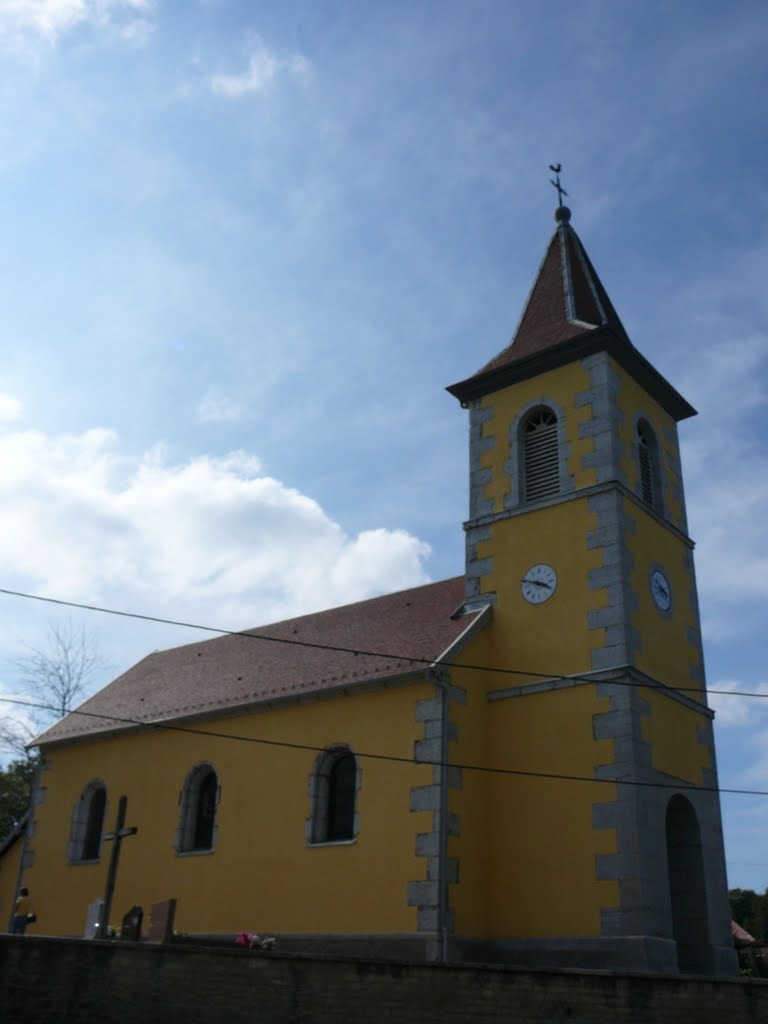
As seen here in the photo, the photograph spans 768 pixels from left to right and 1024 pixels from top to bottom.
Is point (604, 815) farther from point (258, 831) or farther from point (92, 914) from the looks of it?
point (92, 914)

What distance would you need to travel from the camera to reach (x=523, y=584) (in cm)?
2067

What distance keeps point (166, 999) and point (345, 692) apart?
8709 millimetres

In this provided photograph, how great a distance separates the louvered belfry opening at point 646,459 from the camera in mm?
22219

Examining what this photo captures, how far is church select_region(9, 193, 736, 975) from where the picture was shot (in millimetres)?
17562

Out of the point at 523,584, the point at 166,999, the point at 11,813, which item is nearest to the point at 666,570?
the point at 523,584

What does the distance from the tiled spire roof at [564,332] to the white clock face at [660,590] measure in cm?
479

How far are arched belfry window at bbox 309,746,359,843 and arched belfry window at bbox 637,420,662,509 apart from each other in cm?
849

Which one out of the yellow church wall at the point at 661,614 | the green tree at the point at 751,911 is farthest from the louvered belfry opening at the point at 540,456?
the green tree at the point at 751,911

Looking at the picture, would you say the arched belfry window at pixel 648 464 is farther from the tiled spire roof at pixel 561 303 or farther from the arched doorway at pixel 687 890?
the arched doorway at pixel 687 890

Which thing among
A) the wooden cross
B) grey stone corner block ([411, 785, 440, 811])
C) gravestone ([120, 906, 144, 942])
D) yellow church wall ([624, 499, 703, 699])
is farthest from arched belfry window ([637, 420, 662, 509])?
gravestone ([120, 906, 144, 942])

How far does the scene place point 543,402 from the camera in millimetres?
22500

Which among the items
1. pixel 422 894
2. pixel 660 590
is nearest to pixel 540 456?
pixel 660 590

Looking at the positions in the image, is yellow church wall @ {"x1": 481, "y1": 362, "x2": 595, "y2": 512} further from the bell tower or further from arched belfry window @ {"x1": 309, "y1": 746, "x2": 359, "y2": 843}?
arched belfry window @ {"x1": 309, "y1": 746, "x2": 359, "y2": 843}

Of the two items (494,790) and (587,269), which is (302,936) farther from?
(587,269)
